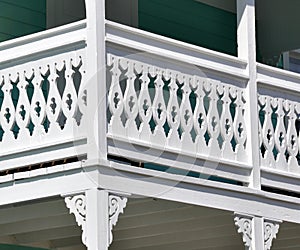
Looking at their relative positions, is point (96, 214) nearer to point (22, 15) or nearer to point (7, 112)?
point (7, 112)

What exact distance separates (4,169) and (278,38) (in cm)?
660

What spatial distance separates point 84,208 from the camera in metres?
9.23

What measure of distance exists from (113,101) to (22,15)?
3.19 metres

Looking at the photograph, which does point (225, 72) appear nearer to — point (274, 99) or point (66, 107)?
point (274, 99)

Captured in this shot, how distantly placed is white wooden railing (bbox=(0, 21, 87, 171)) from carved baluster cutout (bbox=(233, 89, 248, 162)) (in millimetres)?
1747

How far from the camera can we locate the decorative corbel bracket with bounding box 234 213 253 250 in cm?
1057

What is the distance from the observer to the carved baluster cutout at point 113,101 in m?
9.41

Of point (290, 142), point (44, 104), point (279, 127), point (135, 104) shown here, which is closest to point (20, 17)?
point (44, 104)

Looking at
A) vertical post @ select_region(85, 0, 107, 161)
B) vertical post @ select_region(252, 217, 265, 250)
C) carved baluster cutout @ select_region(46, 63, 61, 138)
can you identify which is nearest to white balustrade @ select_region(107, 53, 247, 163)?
vertical post @ select_region(85, 0, 107, 161)

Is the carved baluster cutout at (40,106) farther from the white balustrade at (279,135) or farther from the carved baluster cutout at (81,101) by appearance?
the white balustrade at (279,135)

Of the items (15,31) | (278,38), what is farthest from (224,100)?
(278,38)

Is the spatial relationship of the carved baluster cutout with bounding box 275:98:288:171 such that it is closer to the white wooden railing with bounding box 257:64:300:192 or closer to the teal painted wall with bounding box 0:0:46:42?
the white wooden railing with bounding box 257:64:300:192

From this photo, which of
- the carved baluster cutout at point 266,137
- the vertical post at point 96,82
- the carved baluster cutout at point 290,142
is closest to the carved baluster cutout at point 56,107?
the vertical post at point 96,82

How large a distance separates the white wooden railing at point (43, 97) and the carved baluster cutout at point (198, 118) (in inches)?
47.2
